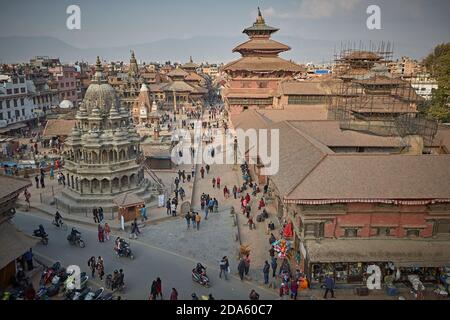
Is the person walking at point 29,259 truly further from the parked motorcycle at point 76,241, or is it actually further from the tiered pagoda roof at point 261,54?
the tiered pagoda roof at point 261,54

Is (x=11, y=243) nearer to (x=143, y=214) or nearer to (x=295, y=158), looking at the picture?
(x=143, y=214)

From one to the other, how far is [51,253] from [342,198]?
14.6 m

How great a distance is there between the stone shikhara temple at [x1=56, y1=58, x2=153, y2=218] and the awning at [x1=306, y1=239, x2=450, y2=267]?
48.4ft

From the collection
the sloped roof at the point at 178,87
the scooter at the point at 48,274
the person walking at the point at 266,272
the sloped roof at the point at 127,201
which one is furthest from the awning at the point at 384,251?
the sloped roof at the point at 178,87

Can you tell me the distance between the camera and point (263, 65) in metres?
46.2

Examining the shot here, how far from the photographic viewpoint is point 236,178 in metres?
33.3

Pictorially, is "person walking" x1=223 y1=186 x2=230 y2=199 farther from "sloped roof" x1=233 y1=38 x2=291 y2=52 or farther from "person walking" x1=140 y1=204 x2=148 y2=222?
"sloped roof" x1=233 y1=38 x2=291 y2=52

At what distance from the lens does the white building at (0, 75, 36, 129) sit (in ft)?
170

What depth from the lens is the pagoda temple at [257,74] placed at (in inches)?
1817

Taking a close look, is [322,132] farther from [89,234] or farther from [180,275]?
[89,234]

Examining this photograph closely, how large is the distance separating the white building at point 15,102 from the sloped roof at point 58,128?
33.3ft

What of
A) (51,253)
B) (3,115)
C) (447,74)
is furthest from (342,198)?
(3,115)

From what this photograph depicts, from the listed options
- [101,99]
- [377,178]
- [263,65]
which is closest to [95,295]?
[377,178]

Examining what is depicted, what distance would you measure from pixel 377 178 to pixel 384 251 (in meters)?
3.00
